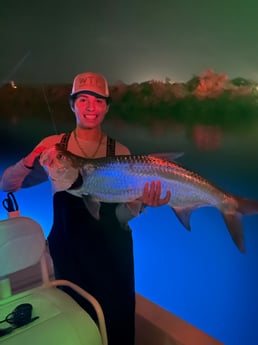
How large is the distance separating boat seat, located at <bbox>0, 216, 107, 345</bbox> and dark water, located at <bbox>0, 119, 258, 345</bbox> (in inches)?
14.4

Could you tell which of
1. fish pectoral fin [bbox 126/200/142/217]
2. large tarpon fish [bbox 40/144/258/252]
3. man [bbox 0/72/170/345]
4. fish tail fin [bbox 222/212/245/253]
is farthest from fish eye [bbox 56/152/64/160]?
fish tail fin [bbox 222/212/245/253]

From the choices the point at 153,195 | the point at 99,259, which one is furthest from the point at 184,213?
the point at 99,259

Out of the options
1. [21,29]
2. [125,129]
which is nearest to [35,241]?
[125,129]

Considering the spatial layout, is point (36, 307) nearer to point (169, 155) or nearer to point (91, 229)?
point (91, 229)

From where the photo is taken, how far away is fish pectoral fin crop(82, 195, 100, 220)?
1192 mm

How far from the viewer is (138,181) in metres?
1.15

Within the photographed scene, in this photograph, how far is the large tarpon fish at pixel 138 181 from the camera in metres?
1.11

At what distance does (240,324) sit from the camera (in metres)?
1.27

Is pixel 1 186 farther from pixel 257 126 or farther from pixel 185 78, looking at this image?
pixel 257 126

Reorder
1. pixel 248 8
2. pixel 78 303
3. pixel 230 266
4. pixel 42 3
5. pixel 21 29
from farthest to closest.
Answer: pixel 21 29
pixel 42 3
pixel 78 303
pixel 230 266
pixel 248 8

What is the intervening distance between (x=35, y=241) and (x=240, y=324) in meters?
A: 0.91

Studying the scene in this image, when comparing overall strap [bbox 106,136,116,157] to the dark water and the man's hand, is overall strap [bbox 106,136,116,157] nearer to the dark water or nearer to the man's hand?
the dark water

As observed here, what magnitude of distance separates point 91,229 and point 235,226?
23.0 inches

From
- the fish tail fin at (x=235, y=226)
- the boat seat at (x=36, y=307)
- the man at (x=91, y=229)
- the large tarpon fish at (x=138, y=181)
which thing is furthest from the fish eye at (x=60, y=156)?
the fish tail fin at (x=235, y=226)
